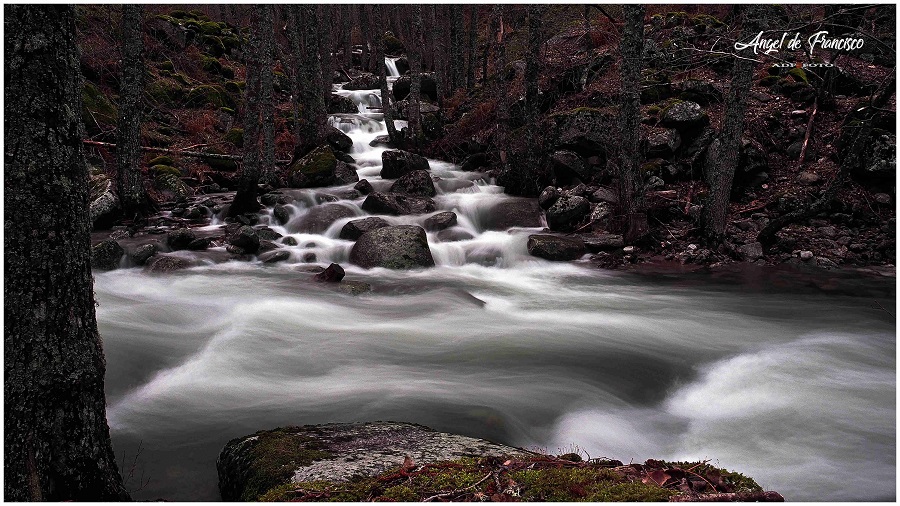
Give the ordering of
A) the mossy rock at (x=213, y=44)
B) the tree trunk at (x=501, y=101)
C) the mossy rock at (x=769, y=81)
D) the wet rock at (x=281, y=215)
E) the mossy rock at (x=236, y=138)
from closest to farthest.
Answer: the wet rock at (x=281, y=215), the tree trunk at (x=501, y=101), the mossy rock at (x=769, y=81), the mossy rock at (x=236, y=138), the mossy rock at (x=213, y=44)

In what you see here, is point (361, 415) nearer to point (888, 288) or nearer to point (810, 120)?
point (888, 288)

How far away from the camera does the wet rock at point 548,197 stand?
13992mm

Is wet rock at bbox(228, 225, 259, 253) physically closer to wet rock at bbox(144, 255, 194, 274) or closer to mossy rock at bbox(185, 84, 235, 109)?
wet rock at bbox(144, 255, 194, 274)

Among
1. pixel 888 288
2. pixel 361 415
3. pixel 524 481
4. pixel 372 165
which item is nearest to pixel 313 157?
pixel 372 165

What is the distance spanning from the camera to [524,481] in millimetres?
2941

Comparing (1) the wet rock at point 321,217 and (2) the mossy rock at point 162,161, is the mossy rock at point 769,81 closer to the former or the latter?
(1) the wet rock at point 321,217

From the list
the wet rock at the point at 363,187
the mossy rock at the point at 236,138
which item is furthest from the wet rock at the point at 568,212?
the mossy rock at the point at 236,138

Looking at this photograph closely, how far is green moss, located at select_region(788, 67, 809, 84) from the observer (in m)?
15.3

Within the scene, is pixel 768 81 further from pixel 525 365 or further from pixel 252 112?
pixel 252 112

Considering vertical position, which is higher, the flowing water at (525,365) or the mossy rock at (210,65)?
the mossy rock at (210,65)

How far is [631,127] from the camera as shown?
36.3 feet

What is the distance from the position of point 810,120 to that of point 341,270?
1152cm

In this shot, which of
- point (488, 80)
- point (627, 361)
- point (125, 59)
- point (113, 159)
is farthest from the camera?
point (488, 80)

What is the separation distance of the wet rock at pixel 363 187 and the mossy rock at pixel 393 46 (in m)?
25.1
